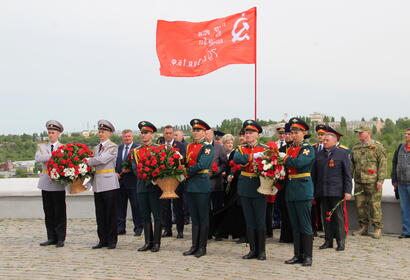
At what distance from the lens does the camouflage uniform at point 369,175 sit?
855 cm

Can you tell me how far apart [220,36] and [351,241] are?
5.61 metres

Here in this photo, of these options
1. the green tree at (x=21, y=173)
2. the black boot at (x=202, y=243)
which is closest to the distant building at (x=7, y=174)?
the green tree at (x=21, y=173)

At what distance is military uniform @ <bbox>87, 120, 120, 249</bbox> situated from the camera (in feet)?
25.9

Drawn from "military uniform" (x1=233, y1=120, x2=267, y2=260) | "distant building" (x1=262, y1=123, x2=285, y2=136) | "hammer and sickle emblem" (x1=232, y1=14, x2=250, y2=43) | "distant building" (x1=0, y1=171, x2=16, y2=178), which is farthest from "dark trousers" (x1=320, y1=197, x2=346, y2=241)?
"distant building" (x1=0, y1=171, x2=16, y2=178)

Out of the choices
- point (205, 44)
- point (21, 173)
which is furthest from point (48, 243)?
point (205, 44)

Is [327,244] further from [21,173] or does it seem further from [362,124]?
[21,173]

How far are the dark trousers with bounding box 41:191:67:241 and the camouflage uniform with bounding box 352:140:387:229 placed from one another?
5014 millimetres

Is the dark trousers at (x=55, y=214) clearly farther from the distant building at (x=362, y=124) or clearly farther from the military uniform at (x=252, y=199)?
the distant building at (x=362, y=124)

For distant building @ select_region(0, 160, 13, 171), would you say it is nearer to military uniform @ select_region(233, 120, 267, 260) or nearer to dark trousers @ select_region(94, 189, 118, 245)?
dark trousers @ select_region(94, 189, 118, 245)

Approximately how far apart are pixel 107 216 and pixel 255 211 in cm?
243

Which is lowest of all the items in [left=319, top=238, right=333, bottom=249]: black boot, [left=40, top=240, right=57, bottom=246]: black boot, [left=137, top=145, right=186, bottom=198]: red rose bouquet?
[left=40, top=240, right=57, bottom=246]: black boot

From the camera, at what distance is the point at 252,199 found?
706 centimetres

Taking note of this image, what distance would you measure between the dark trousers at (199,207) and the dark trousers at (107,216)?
1.33m

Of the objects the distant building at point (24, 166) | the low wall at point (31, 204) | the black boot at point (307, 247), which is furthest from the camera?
the distant building at point (24, 166)
